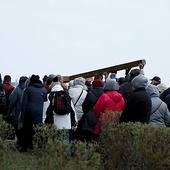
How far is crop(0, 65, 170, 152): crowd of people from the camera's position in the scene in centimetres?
804

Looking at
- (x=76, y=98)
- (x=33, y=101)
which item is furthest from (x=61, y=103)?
(x=33, y=101)

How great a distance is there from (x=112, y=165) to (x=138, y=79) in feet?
4.72

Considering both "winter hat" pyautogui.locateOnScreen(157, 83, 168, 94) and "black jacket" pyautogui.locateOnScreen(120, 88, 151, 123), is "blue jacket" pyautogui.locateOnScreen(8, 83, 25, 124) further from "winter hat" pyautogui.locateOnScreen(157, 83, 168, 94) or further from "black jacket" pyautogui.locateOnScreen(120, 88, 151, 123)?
"black jacket" pyautogui.locateOnScreen(120, 88, 151, 123)

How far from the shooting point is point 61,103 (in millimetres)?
10086

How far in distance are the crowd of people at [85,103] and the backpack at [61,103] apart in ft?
0.36

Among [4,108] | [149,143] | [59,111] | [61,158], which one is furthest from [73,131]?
[61,158]

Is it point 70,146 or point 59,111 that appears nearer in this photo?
point 70,146

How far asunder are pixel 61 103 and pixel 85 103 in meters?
0.60

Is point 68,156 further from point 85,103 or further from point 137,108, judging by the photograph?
point 85,103

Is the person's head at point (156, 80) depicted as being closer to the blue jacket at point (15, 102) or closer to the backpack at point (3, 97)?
the blue jacket at point (15, 102)

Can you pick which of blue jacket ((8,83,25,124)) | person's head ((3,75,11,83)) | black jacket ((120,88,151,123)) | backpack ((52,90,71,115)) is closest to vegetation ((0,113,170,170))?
black jacket ((120,88,151,123))

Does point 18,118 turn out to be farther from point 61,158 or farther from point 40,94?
point 61,158

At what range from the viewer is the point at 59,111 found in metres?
10.1

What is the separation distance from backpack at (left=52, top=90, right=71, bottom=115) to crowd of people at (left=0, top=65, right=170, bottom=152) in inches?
4.4
